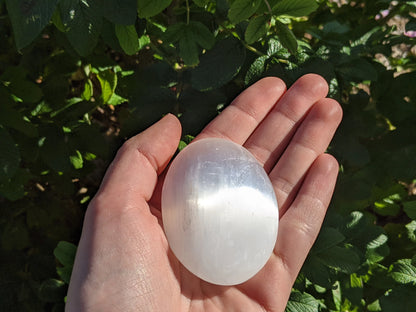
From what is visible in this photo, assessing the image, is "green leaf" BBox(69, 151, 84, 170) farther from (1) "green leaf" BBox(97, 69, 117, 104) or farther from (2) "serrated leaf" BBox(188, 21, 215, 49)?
(2) "serrated leaf" BBox(188, 21, 215, 49)

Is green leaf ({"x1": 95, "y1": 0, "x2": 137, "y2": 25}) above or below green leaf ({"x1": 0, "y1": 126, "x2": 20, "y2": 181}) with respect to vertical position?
above

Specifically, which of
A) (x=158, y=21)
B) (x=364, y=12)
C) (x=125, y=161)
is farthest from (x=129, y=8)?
(x=364, y=12)

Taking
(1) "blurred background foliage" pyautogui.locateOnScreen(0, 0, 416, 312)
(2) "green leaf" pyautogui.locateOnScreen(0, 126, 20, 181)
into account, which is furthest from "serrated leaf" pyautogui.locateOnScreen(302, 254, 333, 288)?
(2) "green leaf" pyautogui.locateOnScreen(0, 126, 20, 181)

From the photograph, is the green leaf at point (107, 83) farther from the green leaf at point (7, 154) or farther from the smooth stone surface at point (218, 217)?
the smooth stone surface at point (218, 217)

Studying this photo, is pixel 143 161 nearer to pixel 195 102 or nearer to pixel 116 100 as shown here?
pixel 195 102

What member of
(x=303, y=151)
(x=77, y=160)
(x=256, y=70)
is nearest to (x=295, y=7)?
(x=256, y=70)

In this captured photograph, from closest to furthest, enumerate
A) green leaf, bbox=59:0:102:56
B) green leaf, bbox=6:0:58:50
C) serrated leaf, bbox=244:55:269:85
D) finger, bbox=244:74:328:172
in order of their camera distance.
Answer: green leaf, bbox=6:0:58:50 < green leaf, bbox=59:0:102:56 < serrated leaf, bbox=244:55:269:85 < finger, bbox=244:74:328:172

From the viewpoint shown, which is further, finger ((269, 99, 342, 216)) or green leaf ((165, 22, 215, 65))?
finger ((269, 99, 342, 216))
